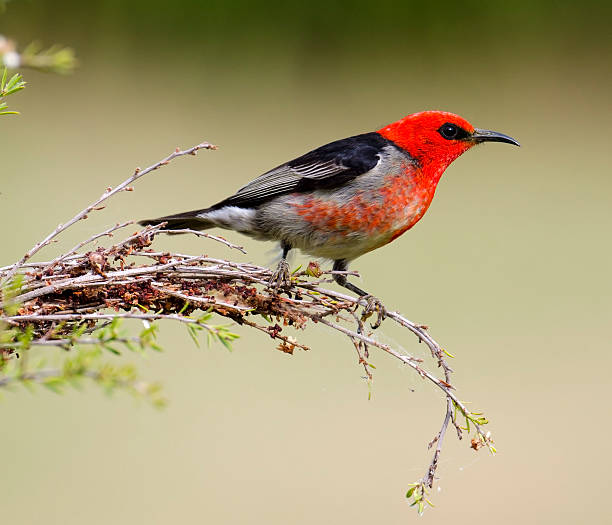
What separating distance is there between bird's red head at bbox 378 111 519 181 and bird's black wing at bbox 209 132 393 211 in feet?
0.33

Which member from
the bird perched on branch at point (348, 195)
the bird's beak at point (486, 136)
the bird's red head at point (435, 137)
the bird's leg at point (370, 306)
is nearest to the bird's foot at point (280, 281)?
the bird's leg at point (370, 306)

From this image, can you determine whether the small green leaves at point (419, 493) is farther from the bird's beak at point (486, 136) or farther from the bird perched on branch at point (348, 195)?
the bird's beak at point (486, 136)

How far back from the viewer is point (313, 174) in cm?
219

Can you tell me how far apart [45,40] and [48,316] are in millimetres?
5018

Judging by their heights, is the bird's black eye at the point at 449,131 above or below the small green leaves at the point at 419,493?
above

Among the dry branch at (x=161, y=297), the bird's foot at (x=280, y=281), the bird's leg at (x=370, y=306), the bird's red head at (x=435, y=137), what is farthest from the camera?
the bird's red head at (x=435, y=137)

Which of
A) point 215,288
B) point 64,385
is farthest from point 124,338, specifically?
point 215,288

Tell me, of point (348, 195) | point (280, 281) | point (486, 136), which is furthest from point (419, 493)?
point (486, 136)

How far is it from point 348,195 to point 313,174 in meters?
0.13

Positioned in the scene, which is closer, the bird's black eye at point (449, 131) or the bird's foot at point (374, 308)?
the bird's foot at point (374, 308)

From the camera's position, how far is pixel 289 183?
2193 millimetres

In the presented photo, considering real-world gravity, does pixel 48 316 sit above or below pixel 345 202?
below

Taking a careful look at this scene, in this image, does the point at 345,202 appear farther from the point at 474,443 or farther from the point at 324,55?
the point at 324,55

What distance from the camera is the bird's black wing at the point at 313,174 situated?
85.9 inches
